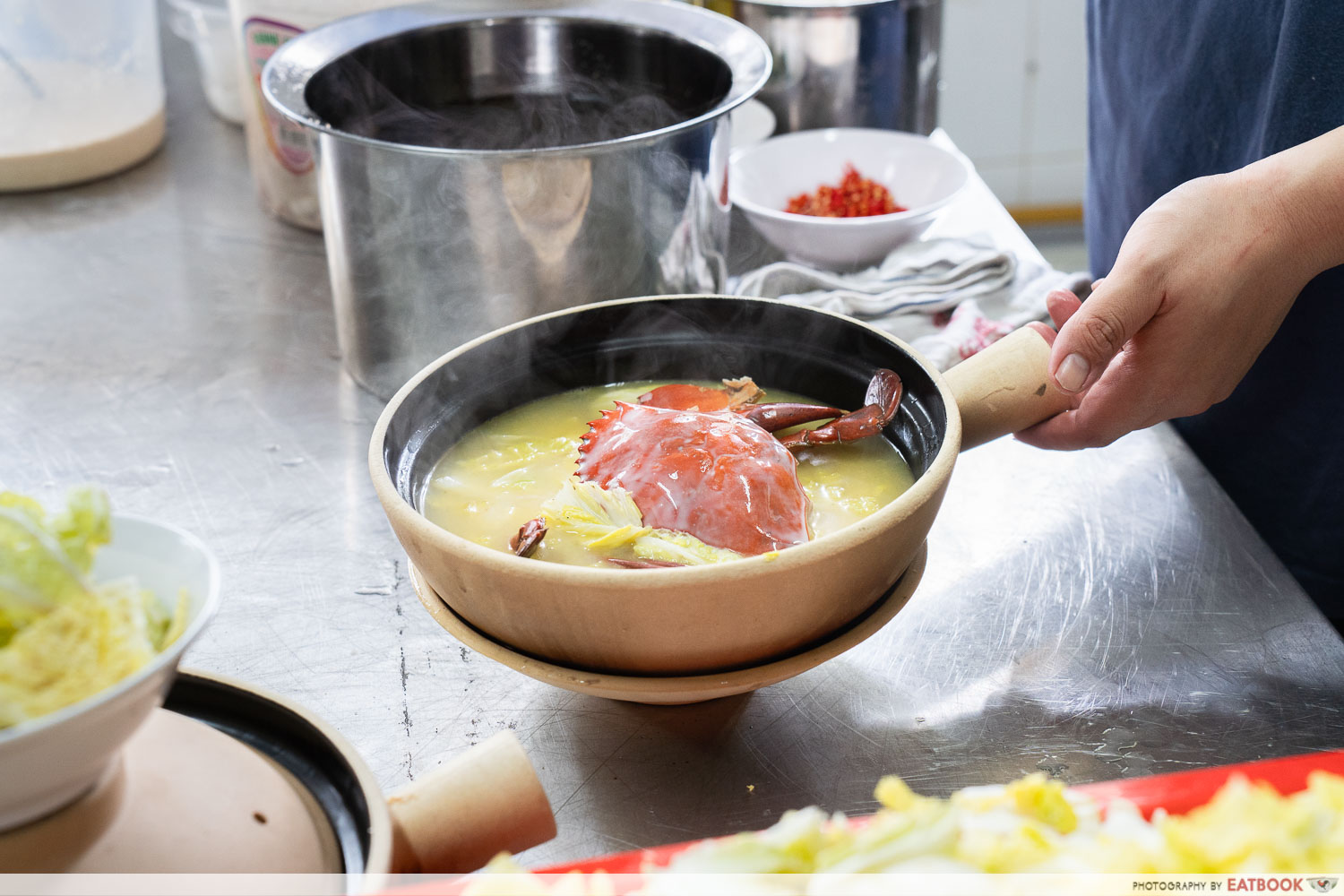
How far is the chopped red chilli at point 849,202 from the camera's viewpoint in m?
1.80

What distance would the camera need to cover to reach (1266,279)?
3.63 ft

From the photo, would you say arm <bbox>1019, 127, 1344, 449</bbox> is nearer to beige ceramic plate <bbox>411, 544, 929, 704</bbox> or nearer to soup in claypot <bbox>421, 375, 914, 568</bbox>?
soup in claypot <bbox>421, 375, 914, 568</bbox>

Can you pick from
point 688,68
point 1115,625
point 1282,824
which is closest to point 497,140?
point 688,68

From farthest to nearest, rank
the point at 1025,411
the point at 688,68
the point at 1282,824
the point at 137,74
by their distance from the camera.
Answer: the point at 137,74 < the point at 688,68 < the point at 1025,411 < the point at 1282,824

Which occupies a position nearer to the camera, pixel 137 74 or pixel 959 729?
pixel 959 729

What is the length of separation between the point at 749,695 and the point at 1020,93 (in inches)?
172

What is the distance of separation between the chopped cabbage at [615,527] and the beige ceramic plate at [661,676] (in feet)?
0.34

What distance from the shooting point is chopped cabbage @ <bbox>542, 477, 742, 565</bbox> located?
2.96ft

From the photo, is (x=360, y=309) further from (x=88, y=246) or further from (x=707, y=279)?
(x=88, y=246)

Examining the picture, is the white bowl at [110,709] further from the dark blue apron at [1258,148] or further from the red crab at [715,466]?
the dark blue apron at [1258,148]

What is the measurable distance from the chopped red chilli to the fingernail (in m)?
0.82

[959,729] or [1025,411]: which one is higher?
[1025,411]

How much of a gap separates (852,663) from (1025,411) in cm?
30

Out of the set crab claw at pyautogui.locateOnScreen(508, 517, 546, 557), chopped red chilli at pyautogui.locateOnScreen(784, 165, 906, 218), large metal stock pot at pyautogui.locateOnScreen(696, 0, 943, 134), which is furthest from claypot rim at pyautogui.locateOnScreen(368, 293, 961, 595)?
large metal stock pot at pyautogui.locateOnScreen(696, 0, 943, 134)
